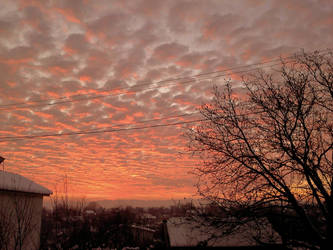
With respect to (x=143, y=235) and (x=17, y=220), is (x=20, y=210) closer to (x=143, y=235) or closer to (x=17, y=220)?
(x=17, y=220)

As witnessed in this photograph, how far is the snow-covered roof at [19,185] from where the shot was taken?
48.4 feet

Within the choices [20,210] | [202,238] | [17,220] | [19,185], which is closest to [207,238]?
[202,238]

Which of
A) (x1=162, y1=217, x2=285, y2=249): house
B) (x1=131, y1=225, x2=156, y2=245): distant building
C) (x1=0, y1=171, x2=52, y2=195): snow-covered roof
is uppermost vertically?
(x1=0, y1=171, x2=52, y2=195): snow-covered roof

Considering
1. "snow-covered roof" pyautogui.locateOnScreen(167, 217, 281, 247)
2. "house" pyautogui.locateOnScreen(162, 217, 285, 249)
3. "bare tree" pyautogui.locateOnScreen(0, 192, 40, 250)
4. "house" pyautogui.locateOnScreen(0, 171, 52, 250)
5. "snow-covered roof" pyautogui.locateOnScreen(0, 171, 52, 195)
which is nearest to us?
"bare tree" pyautogui.locateOnScreen(0, 192, 40, 250)

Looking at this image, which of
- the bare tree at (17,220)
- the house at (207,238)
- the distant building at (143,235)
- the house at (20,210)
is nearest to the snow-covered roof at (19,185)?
the house at (20,210)

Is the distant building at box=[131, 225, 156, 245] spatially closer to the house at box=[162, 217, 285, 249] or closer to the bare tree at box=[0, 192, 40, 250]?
the house at box=[162, 217, 285, 249]

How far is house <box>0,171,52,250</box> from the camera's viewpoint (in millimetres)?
13880

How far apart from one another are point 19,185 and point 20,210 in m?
2.39

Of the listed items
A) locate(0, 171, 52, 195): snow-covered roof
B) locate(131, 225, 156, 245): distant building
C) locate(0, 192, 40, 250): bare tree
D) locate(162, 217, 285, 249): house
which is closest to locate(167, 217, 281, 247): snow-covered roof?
locate(162, 217, 285, 249): house

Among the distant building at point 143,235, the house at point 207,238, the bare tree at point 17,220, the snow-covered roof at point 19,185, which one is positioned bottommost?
the distant building at point 143,235

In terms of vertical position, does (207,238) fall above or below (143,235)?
above

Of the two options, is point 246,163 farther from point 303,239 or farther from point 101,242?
point 101,242

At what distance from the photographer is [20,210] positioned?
46.4 feet

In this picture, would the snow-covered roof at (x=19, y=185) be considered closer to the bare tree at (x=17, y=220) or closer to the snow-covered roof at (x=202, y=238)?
the bare tree at (x=17, y=220)
